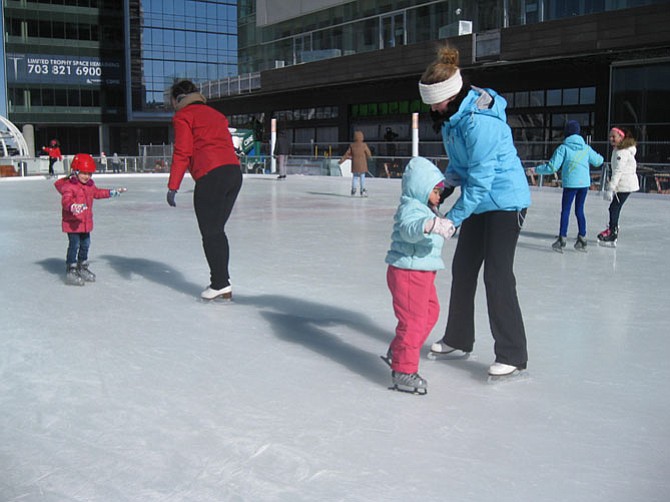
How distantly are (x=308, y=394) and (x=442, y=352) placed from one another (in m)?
0.95

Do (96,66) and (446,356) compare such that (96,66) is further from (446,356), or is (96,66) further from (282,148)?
(446,356)

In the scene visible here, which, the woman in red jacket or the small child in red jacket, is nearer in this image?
the woman in red jacket

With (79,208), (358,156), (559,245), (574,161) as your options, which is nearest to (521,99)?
(358,156)

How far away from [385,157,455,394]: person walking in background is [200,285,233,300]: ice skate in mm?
2325

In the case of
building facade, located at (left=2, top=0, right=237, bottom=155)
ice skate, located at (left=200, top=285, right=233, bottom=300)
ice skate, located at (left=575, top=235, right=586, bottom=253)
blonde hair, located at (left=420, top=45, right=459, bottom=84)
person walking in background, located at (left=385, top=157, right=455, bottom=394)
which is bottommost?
ice skate, located at (left=200, top=285, right=233, bottom=300)

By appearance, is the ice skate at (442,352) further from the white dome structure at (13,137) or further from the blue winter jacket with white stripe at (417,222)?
the white dome structure at (13,137)

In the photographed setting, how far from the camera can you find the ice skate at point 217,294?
18.6 feet

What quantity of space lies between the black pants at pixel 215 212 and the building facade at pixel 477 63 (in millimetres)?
12149

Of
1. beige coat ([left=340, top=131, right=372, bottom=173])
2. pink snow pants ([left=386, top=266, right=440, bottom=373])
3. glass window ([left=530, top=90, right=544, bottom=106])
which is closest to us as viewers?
→ pink snow pants ([left=386, top=266, right=440, bottom=373])

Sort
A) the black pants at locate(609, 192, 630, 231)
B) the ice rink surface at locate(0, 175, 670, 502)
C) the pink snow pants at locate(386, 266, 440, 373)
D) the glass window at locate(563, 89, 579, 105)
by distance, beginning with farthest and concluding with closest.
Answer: the glass window at locate(563, 89, 579, 105), the black pants at locate(609, 192, 630, 231), the pink snow pants at locate(386, 266, 440, 373), the ice rink surface at locate(0, 175, 670, 502)

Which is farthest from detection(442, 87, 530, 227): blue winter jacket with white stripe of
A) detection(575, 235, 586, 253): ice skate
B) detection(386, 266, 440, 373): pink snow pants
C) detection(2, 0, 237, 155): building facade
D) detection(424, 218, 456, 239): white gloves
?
detection(2, 0, 237, 155): building facade

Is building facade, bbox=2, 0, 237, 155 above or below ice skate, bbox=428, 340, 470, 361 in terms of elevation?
above

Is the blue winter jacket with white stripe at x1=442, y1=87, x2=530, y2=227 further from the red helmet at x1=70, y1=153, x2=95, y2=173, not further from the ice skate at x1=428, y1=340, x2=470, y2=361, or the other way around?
the red helmet at x1=70, y1=153, x2=95, y2=173

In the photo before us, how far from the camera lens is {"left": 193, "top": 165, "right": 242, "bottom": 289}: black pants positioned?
561 centimetres
